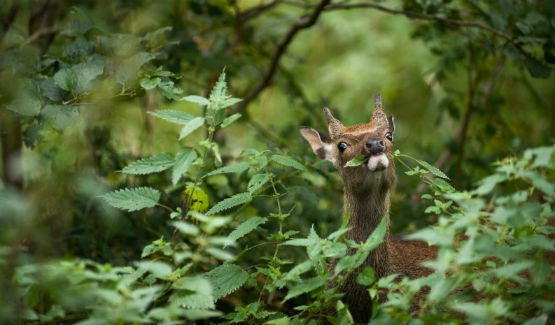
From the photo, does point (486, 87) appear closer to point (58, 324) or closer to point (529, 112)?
point (529, 112)

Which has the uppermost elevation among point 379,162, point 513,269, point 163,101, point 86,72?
point 86,72

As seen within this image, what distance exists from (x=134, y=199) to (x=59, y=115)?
689mm

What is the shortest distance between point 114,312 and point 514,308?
1.51 meters

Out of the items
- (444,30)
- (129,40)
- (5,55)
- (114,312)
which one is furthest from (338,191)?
(114,312)

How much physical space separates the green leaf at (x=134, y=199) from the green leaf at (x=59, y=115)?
52cm

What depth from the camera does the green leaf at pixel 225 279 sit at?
11.5ft

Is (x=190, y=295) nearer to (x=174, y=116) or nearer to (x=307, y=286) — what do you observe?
→ (x=307, y=286)

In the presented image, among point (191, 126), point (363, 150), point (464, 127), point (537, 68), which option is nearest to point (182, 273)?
point (191, 126)

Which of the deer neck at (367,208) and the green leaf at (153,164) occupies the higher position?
the green leaf at (153,164)

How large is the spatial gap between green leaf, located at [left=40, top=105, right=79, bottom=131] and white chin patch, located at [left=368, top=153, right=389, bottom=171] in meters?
1.49

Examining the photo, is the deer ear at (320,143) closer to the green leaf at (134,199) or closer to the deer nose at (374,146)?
the deer nose at (374,146)

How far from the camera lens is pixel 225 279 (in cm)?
356

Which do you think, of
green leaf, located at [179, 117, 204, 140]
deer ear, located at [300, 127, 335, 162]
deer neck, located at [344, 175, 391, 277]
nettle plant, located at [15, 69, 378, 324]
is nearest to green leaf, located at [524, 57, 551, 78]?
deer neck, located at [344, 175, 391, 277]

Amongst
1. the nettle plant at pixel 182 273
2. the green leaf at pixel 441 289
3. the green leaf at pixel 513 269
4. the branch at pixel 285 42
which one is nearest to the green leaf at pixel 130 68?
the nettle plant at pixel 182 273
